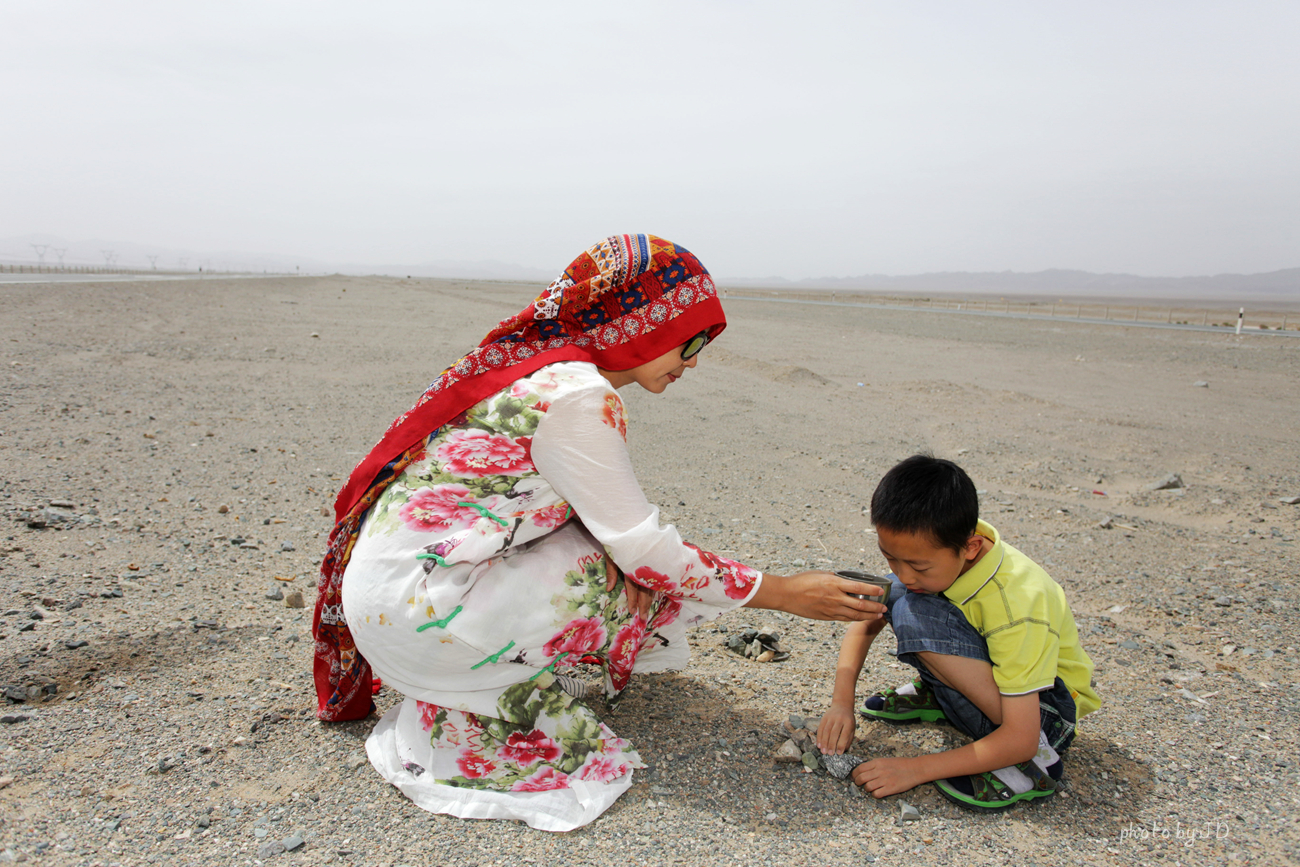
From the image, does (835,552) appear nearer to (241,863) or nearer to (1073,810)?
(1073,810)

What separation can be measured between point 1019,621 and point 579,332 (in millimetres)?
1389

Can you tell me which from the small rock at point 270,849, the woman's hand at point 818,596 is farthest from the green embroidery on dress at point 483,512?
the small rock at point 270,849

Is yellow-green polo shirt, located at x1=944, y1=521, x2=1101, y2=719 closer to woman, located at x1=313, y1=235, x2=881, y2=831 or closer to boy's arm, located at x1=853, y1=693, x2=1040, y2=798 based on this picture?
boy's arm, located at x1=853, y1=693, x2=1040, y2=798

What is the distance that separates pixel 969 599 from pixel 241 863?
1.86 meters

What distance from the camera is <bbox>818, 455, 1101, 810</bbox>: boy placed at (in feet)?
6.45

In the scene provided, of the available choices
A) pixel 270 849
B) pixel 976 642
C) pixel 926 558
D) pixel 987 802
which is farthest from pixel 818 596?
pixel 270 849

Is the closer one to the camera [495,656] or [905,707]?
[495,656]

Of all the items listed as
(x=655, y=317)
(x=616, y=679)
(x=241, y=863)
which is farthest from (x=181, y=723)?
(x=655, y=317)

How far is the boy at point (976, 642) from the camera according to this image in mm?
1965

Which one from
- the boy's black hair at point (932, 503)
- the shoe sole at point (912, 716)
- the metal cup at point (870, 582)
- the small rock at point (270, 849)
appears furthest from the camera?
the shoe sole at point (912, 716)

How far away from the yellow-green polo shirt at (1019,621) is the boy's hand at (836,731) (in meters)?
0.43

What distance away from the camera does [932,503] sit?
197cm

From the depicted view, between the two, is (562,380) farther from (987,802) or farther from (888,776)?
(987,802)

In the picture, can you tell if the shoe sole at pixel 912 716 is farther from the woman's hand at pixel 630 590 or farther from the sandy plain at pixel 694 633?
the woman's hand at pixel 630 590
